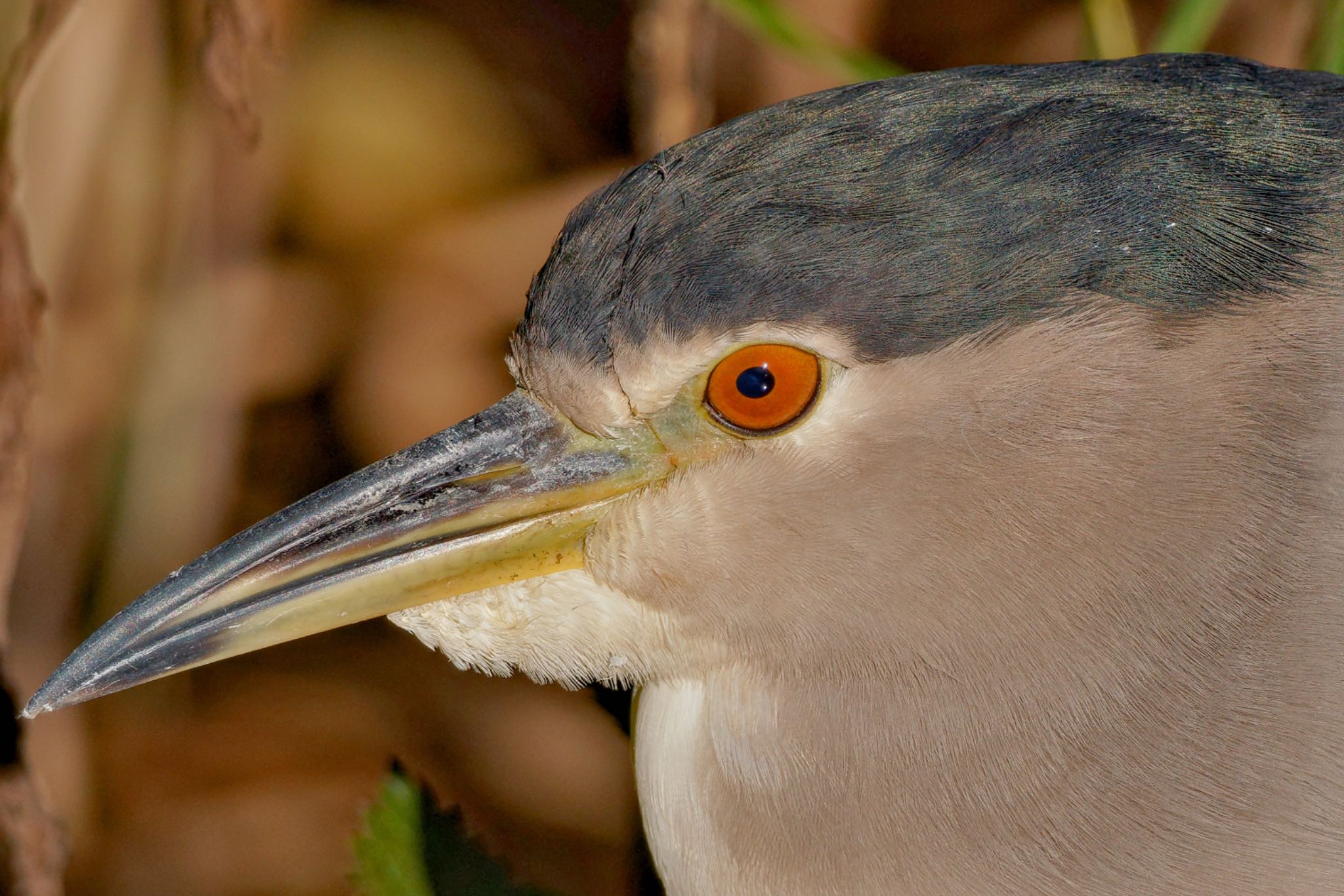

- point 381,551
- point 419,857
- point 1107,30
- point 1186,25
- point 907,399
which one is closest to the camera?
point 907,399

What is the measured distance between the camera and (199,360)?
304 cm

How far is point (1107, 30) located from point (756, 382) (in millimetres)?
1162

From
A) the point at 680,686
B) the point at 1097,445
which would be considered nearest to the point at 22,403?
the point at 680,686

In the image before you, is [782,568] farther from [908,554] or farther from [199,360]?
[199,360]

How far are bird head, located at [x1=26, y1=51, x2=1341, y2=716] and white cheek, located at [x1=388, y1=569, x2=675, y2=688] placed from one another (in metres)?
0.02

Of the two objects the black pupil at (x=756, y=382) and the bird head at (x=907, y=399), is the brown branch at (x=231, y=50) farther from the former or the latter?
the black pupil at (x=756, y=382)

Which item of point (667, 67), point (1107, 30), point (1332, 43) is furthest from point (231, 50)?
point (1332, 43)

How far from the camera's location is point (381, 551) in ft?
4.68

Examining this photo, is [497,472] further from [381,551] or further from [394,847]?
[394,847]

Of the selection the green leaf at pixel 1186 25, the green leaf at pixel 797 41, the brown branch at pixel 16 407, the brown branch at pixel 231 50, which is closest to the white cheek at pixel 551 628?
the brown branch at pixel 16 407

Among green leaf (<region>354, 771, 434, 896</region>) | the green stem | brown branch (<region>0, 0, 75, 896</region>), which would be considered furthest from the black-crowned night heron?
the green stem

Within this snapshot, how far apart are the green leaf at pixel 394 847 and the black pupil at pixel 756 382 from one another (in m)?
0.69

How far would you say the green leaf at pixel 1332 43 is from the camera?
1878 mm

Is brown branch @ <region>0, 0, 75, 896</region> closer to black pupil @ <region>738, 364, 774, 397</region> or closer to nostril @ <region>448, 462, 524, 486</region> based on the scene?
nostril @ <region>448, 462, 524, 486</region>
